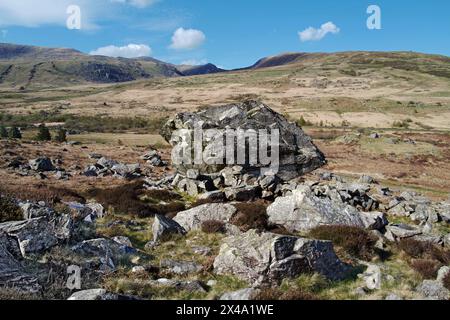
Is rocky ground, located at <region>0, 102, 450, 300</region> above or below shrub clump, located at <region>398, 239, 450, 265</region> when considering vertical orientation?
above

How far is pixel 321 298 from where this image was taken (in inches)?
460

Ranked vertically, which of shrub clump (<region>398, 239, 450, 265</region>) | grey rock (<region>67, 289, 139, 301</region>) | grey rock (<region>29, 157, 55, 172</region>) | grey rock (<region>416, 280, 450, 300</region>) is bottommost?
shrub clump (<region>398, 239, 450, 265</region>)

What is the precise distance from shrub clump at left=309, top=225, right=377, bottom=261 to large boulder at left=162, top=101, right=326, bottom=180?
12.0 metres

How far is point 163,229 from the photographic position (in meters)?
17.9

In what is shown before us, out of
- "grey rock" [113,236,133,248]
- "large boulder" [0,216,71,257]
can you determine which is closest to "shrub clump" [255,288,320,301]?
"grey rock" [113,236,133,248]

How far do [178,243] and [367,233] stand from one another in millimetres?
8016

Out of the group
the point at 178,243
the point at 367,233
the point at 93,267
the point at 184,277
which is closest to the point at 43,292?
the point at 93,267

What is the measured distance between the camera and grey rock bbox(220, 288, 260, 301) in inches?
432

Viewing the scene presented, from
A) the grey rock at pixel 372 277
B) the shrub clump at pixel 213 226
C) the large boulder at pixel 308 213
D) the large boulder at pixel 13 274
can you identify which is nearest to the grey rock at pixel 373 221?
the large boulder at pixel 308 213

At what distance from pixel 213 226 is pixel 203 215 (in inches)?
63.6

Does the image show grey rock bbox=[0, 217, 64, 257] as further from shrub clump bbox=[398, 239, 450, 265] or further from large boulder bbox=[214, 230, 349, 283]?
shrub clump bbox=[398, 239, 450, 265]

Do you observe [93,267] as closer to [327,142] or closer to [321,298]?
[321,298]

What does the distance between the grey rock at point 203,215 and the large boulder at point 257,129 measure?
28.3 feet

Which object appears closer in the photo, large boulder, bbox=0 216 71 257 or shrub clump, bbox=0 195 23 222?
large boulder, bbox=0 216 71 257
